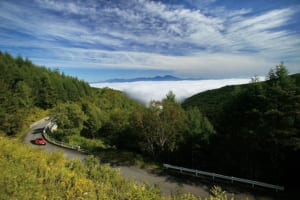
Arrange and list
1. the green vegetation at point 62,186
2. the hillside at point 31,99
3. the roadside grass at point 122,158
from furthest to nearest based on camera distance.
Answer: the hillside at point 31,99
the roadside grass at point 122,158
the green vegetation at point 62,186

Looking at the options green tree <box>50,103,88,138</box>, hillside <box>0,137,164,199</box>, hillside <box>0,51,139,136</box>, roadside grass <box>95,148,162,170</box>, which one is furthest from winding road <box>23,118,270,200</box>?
hillside <box>0,51,139,136</box>

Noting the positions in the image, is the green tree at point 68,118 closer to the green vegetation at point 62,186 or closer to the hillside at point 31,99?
the hillside at point 31,99

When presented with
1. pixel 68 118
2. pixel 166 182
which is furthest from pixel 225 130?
pixel 68 118

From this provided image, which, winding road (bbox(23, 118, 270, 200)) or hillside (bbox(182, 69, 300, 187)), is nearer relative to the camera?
hillside (bbox(182, 69, 300, 187))

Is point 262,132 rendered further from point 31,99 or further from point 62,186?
point 31,99

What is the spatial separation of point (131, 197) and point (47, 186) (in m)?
2.83

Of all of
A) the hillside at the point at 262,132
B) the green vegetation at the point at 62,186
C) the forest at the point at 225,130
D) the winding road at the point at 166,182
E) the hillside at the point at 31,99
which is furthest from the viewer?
the hillside at the point at 31,99

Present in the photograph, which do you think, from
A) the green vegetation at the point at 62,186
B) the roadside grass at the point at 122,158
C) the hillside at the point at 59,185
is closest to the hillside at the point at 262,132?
the roadside grass at the point at 122,158

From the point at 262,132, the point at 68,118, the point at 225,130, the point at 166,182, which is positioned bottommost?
the point at 166,182

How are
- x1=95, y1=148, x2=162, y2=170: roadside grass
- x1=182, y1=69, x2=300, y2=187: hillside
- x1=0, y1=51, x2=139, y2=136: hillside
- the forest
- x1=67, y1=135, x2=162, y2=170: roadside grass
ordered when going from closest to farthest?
x1=182, y1=69, x2=300, y2=187: hillside, the forest, x1=95, y1=148, x2=162, y2=170: roadside grass, x1=67, y1=135, x2=162, y2=170: roadside grass, x1=0, y1=51, x2=139, y2=136: hillside

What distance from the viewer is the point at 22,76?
4762 centimetres

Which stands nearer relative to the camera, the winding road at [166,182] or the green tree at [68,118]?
the winding road at [166,182]

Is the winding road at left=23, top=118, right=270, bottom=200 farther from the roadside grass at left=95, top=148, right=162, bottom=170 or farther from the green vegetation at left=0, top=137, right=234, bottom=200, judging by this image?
the green vegetation at left=0, top=137, right=234, bottom=200

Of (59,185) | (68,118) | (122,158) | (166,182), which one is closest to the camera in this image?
(59,185)
